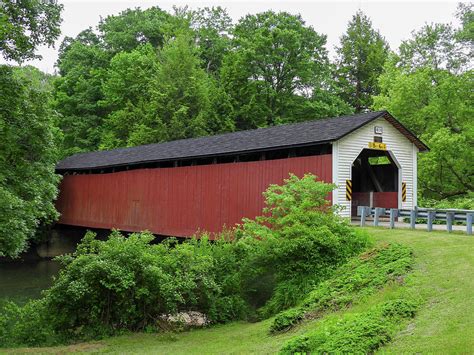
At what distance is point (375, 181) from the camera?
18234 mm

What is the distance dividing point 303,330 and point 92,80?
35.8 m

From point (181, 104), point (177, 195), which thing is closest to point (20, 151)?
point (177, 195)

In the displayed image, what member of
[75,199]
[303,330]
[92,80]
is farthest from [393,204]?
[92,80]

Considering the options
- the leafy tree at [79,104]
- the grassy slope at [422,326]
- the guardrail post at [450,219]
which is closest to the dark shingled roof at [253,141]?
the guardrail post at [450,219]

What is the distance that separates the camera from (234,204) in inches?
687

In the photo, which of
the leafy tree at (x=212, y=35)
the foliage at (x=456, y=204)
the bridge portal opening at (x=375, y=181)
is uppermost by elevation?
the leafy tree at (x=212, y=35)

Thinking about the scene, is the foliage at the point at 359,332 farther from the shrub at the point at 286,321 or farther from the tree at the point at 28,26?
the tree at the point at 28,26

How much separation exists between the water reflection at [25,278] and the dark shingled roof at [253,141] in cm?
573

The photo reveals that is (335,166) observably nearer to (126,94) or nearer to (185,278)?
(185,278)

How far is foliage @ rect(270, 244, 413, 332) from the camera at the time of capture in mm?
8266

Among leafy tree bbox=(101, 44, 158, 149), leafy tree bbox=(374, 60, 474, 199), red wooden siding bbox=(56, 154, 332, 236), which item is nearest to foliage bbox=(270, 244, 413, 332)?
red wooden siding bbox=(56, 154, 332, 236)

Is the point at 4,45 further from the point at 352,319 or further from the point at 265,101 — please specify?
the point at 265,101

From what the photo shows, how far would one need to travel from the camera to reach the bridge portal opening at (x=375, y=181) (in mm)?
17297

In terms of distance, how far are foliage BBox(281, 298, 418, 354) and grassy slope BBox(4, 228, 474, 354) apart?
5.9 inches
